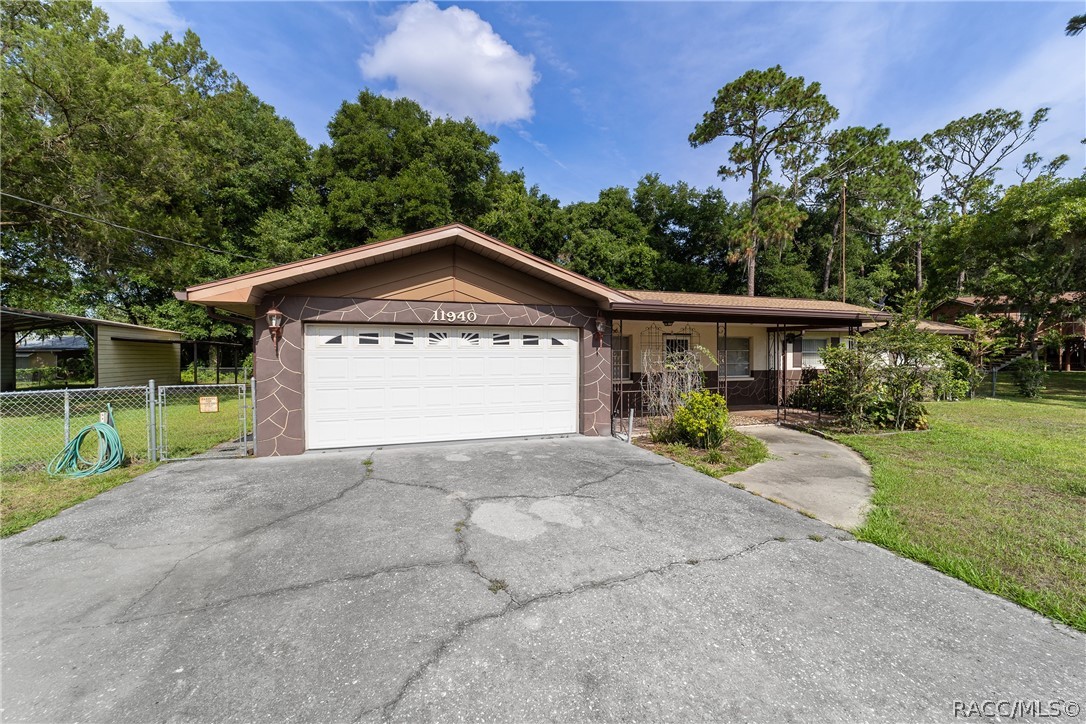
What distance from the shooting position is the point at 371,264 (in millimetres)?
6910

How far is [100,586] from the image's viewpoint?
2926 millimetres

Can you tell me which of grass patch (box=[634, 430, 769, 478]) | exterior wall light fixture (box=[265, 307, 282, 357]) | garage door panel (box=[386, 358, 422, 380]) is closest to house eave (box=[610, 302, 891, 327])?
grass patch (box=[634, 430, 769, 478])

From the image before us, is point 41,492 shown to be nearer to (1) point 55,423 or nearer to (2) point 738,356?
(1) point 55,423

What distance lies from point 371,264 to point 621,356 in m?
6.21

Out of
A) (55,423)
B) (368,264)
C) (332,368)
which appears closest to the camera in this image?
(332,368)

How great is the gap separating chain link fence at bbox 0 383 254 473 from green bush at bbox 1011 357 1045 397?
22.7 meters

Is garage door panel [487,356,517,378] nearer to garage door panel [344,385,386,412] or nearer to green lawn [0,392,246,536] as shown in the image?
garage door panel [344,385,386,412]

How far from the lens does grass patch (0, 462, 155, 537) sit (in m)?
4.06

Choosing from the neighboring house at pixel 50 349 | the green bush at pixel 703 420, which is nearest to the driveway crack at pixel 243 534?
the green bush at pixel 703 420

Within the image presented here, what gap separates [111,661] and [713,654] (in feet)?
10.8

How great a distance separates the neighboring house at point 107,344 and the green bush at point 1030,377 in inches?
1253

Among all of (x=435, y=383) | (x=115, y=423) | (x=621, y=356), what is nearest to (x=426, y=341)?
(x=435, y=383)

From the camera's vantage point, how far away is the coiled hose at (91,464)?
5.48 meters

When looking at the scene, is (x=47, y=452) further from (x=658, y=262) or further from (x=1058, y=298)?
(x=1058, y=298)
